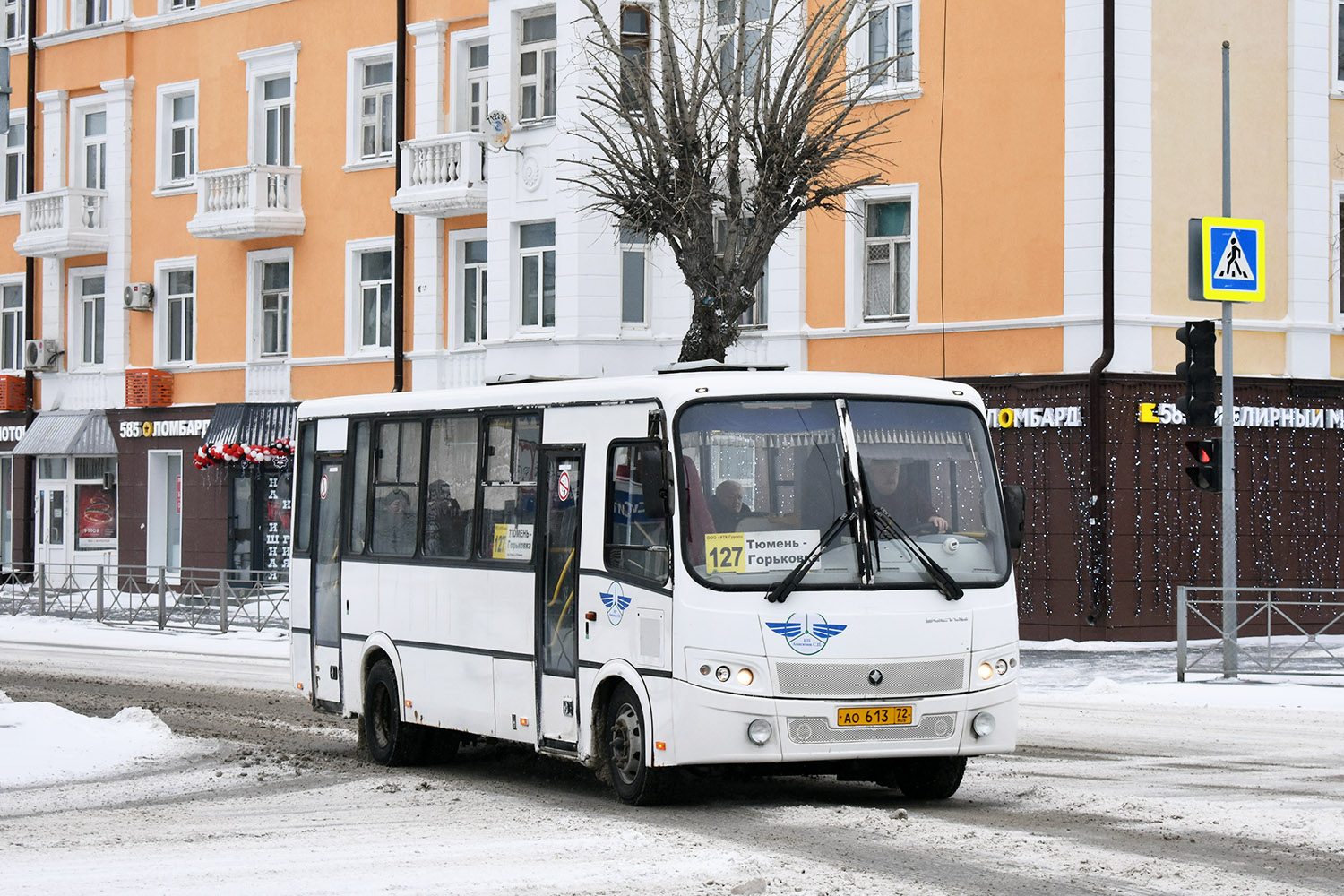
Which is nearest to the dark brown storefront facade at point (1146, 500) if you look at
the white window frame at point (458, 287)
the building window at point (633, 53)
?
the building window at point (633, 53)

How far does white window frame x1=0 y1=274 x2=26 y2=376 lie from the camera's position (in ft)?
152

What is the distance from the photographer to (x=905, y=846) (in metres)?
10.7

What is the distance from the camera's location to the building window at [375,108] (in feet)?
127

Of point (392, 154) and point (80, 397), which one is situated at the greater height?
point (392, 154)

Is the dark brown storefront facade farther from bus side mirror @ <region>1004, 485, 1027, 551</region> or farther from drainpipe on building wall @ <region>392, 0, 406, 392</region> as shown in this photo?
bus side mirror @ <region>1004, 485, 1027, 551</region>

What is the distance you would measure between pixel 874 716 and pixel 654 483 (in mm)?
1851

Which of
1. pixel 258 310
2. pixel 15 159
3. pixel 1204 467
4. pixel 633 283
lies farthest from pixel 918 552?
pixel 15 159

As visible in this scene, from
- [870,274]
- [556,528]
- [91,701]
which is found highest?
[870,274]

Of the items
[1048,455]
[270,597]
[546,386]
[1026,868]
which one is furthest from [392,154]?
[1026,868]

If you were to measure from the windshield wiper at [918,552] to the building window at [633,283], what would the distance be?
833 inches

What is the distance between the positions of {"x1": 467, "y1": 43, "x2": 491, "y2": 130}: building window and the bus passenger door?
2419cm

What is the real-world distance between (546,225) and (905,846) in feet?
80.1

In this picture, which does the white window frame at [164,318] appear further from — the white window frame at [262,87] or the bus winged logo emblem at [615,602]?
the bus winged logo emblem at [615,602]

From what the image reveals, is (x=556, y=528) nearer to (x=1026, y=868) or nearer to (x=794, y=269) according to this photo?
(x=1026, y=868)
